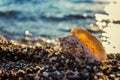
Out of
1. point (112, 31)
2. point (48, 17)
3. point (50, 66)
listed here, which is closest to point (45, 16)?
point (48, 17)

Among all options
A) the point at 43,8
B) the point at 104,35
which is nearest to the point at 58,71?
the point at 104,35

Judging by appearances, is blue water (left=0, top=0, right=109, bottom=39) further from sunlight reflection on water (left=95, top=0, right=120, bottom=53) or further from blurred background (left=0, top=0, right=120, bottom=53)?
sunlight reflection on water (left=95, top=0, right=120, bottom=53)

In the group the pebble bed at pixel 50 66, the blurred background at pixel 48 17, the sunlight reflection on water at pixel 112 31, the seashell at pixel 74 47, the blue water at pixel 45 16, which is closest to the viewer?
the pebble bed at pixel 50 66

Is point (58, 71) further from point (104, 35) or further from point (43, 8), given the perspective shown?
point (43, 8)

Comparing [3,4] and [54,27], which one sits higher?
[3,4]

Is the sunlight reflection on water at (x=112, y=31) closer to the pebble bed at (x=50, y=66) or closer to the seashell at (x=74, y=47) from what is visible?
the pebble bed at (x=50, y=66)

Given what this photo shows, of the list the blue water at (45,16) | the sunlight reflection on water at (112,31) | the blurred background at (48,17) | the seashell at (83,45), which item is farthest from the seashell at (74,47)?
the blue water at (45,16)
